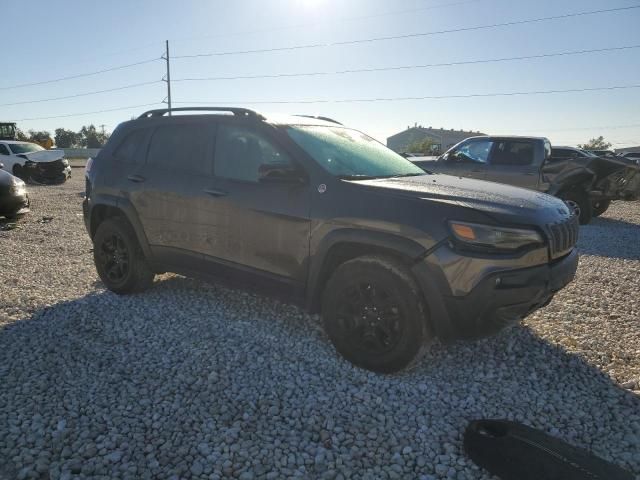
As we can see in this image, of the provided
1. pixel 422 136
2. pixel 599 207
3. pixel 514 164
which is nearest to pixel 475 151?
pixel 514 164

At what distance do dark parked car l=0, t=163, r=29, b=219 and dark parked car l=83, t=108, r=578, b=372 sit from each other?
5.18 metres

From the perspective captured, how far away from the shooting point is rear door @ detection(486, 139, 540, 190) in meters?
9.86

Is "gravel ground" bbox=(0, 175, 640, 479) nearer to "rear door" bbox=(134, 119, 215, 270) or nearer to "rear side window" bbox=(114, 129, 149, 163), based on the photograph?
"rear door" bbox=(134, 119, 215, 270)

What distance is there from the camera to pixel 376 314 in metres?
3.25

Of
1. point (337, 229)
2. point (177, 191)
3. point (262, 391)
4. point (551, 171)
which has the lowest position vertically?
point (262, 391)

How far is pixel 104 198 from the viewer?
16.2 feet

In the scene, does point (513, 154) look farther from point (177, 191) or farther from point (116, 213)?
point (116, 213)

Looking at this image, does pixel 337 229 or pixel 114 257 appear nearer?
pixel 337 229

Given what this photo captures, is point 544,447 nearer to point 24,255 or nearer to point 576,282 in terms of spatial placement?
point 576,282

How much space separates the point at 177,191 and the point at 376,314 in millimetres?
2218

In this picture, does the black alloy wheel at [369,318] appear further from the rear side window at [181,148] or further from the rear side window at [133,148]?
the rear side window at [133,148]

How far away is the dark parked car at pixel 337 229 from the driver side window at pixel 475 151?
21.5 ft

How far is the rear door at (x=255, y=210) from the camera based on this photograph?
3576 mm


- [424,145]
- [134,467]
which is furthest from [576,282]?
[424,145]
